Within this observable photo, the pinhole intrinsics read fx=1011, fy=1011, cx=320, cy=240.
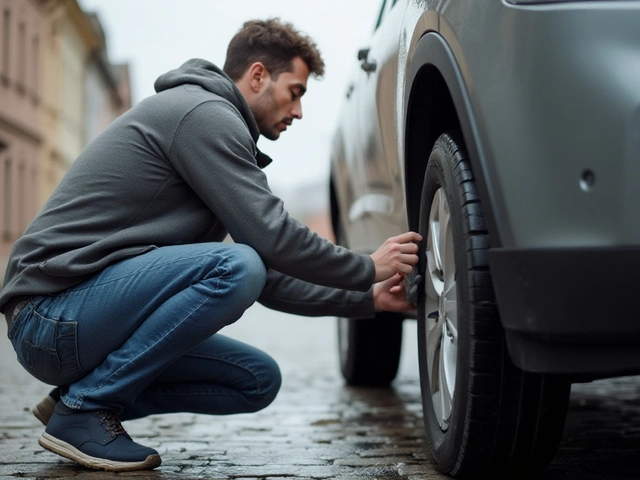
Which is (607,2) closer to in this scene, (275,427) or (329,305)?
(329,305)

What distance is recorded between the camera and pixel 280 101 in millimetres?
3490

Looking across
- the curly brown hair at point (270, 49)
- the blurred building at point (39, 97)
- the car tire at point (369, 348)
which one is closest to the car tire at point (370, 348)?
the car tire at point (369, 348)

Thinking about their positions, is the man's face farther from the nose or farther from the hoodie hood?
the hoodie hood

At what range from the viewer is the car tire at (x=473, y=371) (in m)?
2.36

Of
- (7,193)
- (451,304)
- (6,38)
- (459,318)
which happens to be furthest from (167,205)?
(7,193)

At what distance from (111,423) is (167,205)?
2.27ft

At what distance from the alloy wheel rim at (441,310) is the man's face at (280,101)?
84 centimetres

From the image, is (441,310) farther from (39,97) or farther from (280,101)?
(39,97)

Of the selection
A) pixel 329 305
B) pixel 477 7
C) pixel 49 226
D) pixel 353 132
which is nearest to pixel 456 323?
pixel 477 7

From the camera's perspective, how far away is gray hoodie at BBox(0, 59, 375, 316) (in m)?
3.02

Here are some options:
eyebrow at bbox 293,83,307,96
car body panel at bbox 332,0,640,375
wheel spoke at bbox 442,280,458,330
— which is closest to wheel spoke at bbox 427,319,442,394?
wheel spoke at bbox 442,280,458,330

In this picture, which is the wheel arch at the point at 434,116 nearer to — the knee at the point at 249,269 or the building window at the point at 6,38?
the knee at the point at 249,269

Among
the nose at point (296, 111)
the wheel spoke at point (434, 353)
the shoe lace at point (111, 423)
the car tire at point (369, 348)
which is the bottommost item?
the car tire at point (369, 348)

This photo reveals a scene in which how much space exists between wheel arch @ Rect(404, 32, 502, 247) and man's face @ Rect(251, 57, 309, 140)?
63 cm
